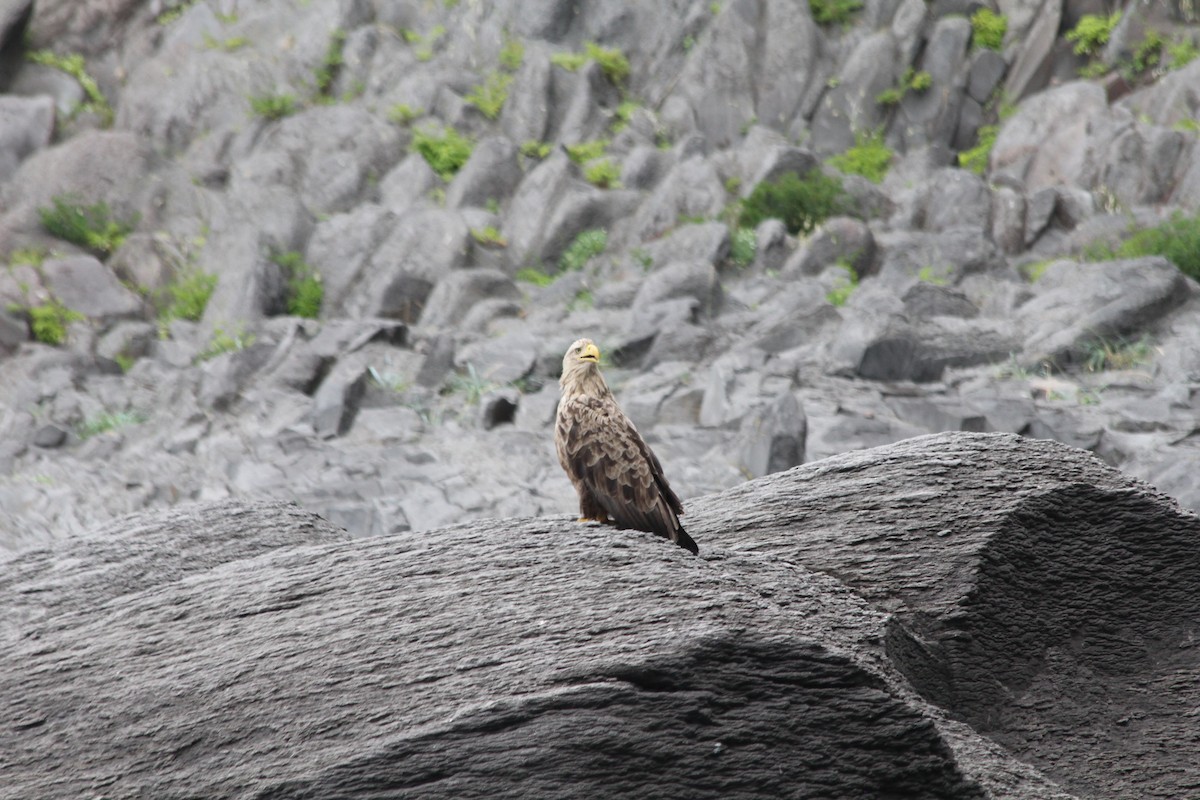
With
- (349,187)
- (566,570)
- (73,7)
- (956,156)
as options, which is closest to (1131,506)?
(566,570)

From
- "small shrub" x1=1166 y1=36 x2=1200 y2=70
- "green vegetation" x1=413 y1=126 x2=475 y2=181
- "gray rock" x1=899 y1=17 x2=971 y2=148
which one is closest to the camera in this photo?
"small shrub" x1=1166 y1=36 x2=1200 y2=70

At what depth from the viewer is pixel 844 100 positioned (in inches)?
966

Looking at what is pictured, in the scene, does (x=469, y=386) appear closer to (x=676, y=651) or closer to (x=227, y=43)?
(x=676, y=651)

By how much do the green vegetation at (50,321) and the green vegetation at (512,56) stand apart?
1131 cm

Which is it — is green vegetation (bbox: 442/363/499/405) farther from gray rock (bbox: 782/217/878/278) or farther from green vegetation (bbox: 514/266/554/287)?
gray rock (bbox: 782/217/878/278)

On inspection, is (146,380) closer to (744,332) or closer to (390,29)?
(744,332)

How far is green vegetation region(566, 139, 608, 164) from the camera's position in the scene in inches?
954

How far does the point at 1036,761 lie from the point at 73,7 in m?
31.7

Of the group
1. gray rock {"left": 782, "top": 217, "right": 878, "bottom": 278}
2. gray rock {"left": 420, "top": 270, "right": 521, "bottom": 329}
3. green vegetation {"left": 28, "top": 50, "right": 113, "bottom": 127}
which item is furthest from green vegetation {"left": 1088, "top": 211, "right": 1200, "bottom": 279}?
green vegetation {"left": 28, "top": 50, "right": 113, "bottom": 127}

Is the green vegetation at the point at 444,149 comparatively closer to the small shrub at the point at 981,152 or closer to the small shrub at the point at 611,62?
the small shrub at the point at 611,62

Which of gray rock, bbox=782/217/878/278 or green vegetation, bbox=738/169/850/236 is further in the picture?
green vegetation, bbox=738/169/850/236

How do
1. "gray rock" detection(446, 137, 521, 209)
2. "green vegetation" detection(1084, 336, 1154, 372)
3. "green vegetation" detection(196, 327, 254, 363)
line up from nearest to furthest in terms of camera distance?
"green vegetation" detection(1084, 336, 1154, 372), "green vegetation" detection(196, 327, 254, 363), "gray rock" detection(446, 137, 521, 209)

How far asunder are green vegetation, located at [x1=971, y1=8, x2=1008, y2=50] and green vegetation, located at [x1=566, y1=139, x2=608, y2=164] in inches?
329

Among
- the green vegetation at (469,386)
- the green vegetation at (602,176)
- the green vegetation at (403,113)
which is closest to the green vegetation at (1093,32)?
the green vegetation at (602,176)
